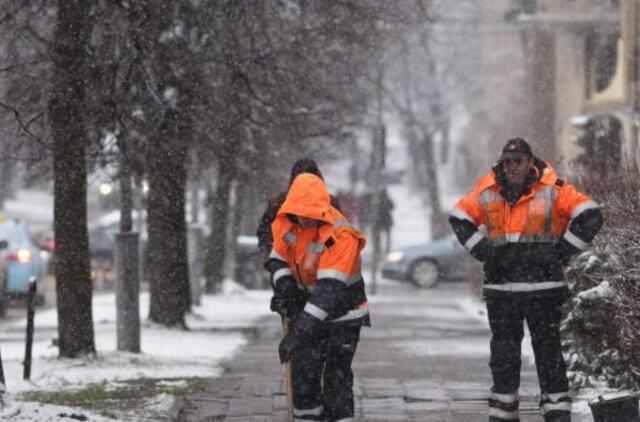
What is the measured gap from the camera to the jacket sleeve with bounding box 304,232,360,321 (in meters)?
8.35

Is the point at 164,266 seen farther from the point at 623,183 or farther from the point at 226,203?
the point at 623,183

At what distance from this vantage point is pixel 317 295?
836cm

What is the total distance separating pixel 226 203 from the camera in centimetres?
2797

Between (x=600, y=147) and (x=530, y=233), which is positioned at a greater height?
(x=600, y=147)

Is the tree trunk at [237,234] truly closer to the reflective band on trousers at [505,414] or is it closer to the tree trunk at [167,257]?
the tree trunk at [167,257]

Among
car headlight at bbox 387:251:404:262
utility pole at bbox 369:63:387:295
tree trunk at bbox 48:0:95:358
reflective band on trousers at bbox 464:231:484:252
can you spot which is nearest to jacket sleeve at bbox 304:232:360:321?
reflective band on trousers at bbox 464:231:484:252

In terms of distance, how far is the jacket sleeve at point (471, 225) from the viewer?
9164mm

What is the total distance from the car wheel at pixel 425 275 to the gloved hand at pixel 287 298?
26.9m

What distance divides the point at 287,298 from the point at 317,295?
0.42 metres

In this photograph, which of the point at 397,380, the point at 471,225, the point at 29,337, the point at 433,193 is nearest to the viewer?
the point at 471,225

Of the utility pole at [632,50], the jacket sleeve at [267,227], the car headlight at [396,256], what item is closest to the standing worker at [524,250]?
the jacket sleeve at [267,227]

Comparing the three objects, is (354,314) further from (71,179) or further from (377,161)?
(377,161)

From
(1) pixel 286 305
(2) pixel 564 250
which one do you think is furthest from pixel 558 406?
(1) pixel 286 305

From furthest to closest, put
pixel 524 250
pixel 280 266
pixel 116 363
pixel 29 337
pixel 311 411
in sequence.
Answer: pixel 116 363, pixel 29 337, pixel 524 250, pixel 311 411, pixel 280 266
